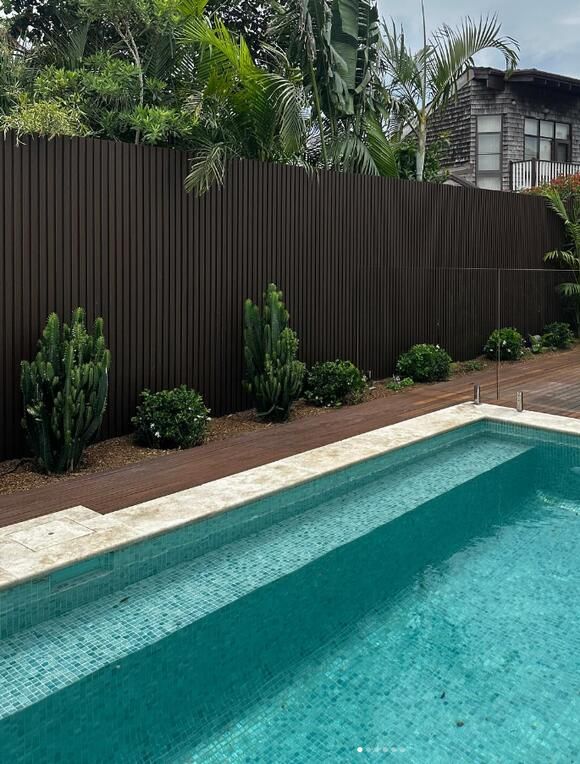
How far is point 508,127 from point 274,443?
1553cm

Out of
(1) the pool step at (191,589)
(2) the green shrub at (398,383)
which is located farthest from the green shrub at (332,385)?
(1) the pool step at (191,589)

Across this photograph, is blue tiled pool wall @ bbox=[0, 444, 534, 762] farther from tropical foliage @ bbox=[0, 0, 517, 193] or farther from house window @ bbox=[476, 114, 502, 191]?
house window @ bbox=[476, 114, 502, 191]

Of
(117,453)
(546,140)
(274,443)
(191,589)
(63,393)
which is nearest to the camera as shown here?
(191,589)

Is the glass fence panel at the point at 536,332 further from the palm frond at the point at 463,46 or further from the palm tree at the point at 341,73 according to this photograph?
the palm frond at the point at 463,46

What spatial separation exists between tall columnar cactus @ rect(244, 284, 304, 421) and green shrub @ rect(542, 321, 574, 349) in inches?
281

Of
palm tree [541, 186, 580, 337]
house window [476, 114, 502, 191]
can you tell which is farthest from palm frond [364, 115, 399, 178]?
house window [476, 114, 502, 191]

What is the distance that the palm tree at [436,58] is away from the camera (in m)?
11.3

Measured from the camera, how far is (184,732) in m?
2.96

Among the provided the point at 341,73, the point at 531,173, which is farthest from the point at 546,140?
the point at 341,73

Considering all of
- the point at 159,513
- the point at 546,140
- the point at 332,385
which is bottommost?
the point at 159,513

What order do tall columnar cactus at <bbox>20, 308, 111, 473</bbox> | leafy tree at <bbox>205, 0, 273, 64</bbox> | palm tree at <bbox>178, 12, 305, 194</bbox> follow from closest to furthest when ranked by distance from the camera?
tall columnar cactus at <bbox>20, 308, 111, 473</bbox>, palm tree at <bbox>178, 12, 305, 194</bbox>, leafy tree at <bbox>205, 0, 273, 64</bbox>

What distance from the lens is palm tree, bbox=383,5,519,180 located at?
37.1 feet

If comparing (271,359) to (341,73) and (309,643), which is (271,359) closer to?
(309,643)

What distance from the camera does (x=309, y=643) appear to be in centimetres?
368
